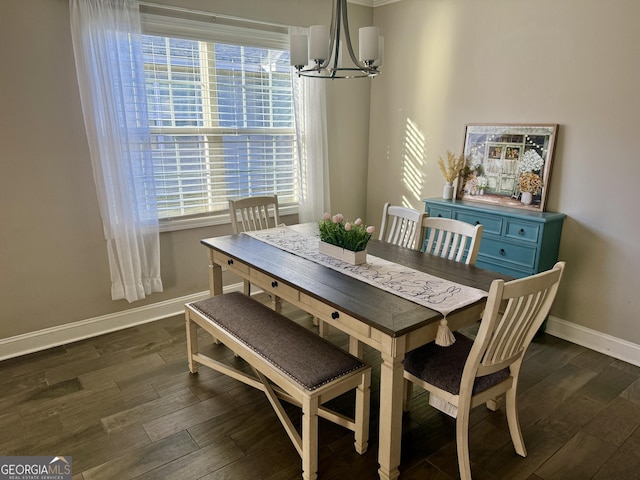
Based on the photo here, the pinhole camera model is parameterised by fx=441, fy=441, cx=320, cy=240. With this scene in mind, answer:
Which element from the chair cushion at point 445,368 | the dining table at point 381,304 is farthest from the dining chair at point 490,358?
the dining table at point 381,304

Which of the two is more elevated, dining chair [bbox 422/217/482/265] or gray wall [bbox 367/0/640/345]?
gray wall [bbox 367/0/640/345]

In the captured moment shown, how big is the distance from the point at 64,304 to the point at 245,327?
1.61 m

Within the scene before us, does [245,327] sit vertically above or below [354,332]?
below

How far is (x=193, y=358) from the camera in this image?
106 inches

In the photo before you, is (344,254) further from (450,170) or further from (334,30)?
(450,170)

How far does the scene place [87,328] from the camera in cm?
321

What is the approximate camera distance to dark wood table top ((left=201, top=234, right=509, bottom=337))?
1.77 meters

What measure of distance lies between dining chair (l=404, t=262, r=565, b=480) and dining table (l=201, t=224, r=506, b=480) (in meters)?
0.18

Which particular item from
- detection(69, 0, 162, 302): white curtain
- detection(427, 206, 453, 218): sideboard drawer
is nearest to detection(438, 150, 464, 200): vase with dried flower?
detection(427, 206, 453, 218): sideboard drawer

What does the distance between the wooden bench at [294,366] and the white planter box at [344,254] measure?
1.49 ft

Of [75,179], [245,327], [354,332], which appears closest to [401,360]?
[354,332]

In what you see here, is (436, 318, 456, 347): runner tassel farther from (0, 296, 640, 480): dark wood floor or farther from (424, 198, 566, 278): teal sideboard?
(424, 198, 566, 278): teal sideboard

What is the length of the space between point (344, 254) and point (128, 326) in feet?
6.37

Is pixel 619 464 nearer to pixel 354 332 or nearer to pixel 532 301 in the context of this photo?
pixel 532 301
